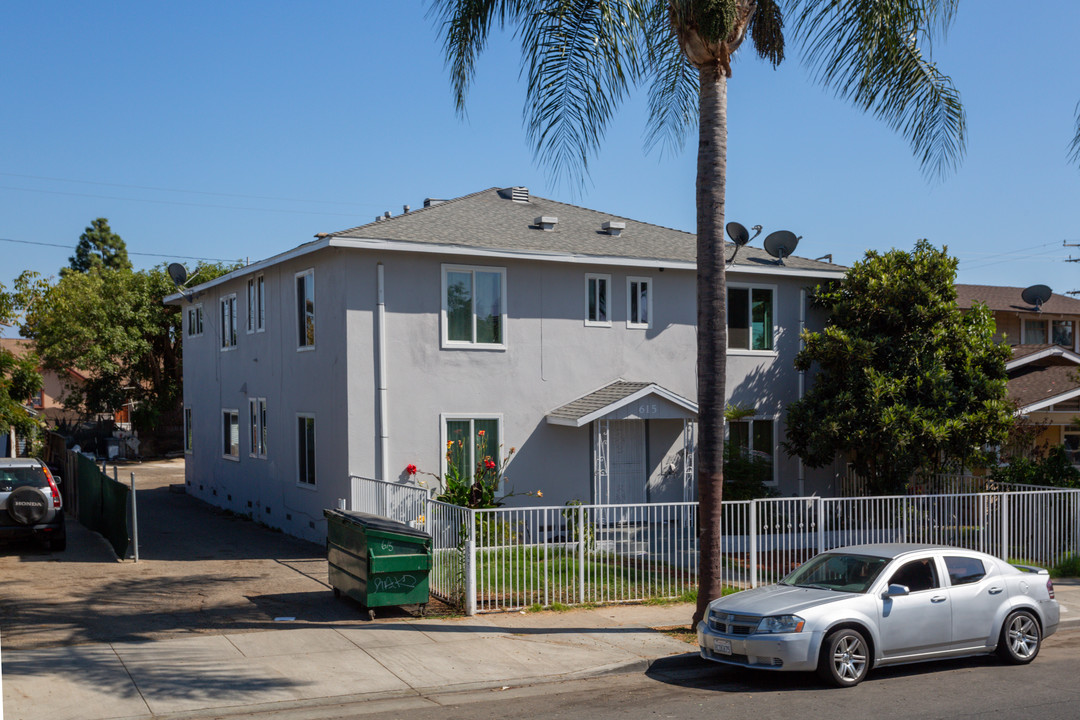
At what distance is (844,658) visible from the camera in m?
9.34

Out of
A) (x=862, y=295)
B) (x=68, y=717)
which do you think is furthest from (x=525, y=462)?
(x=68, y=717)

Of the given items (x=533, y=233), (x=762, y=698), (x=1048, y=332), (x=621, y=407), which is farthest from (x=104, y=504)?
(x=1048, y=332)

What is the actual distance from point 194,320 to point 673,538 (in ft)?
61.3

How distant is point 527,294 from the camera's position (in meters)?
19.2

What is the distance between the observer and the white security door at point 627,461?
784 inches

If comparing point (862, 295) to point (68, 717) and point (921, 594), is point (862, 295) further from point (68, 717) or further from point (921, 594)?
point (68, 717)

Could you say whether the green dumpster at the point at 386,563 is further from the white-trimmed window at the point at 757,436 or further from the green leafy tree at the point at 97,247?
the green leafy tree at the point at 97,247

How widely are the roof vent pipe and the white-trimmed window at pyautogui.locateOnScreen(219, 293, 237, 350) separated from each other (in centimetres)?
958

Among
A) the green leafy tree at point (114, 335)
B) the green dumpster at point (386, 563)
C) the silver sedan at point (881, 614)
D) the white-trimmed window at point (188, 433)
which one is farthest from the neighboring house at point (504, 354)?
the green leafy tree at point (114, 335)

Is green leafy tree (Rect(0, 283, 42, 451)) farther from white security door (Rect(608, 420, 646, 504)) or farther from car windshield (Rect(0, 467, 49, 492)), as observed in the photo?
white security door (Rect(608, 420, 646, 504))

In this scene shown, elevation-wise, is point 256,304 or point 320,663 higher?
point 256,304

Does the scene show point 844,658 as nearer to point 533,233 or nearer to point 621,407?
point 621,407

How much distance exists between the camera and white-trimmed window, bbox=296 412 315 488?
19.5m

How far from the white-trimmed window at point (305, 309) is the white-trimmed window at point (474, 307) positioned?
2.88 meters
